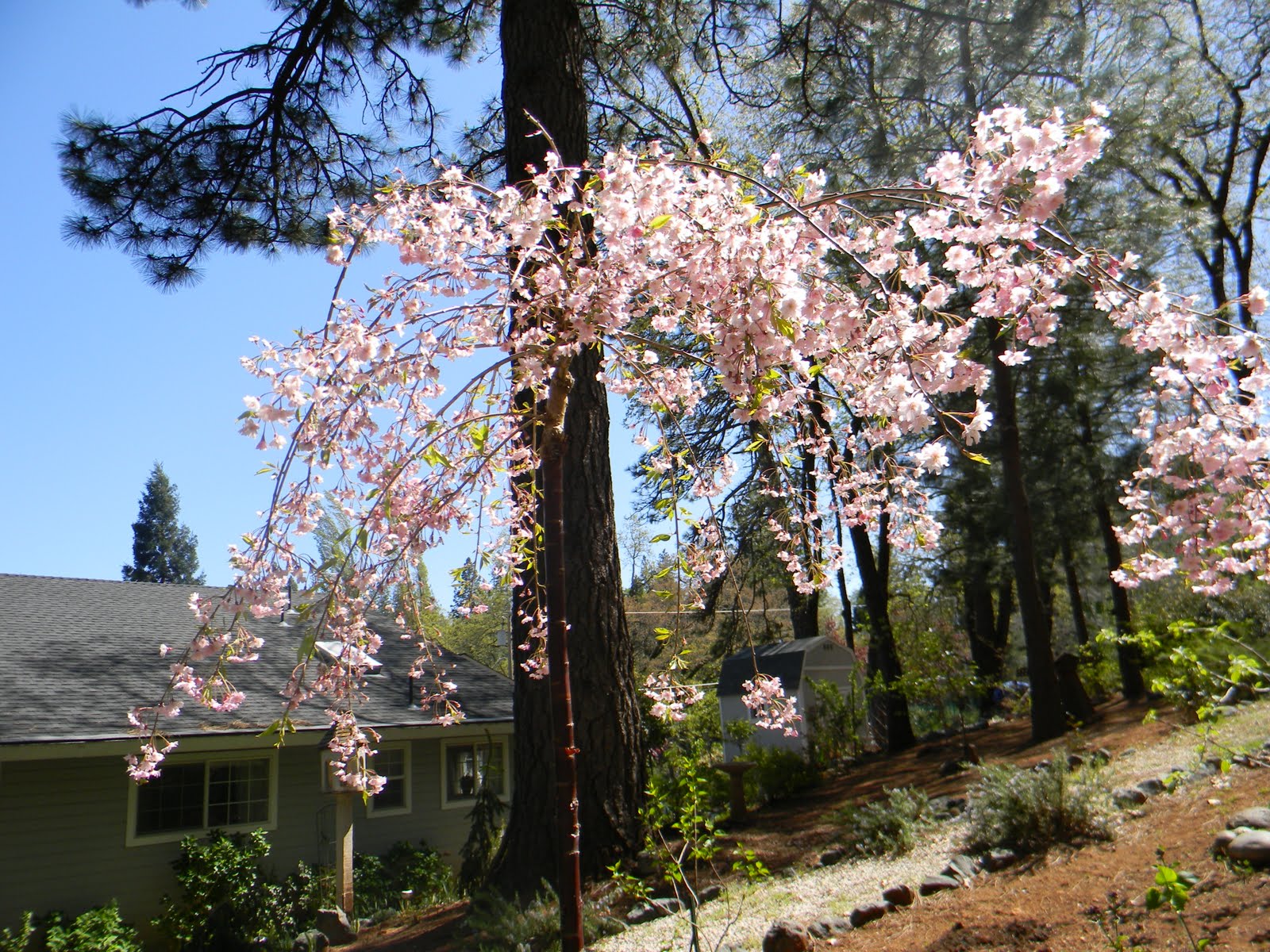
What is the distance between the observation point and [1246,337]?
241cm

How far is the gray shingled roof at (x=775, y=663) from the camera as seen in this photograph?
579 inches

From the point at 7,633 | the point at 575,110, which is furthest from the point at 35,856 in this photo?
the point at 575,110

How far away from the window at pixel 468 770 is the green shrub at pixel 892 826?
21.0 feet

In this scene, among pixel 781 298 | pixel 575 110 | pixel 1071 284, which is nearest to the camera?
pixel 781 298

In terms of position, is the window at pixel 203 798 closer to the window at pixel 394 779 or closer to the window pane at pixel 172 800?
the window pane at pixel 172 800

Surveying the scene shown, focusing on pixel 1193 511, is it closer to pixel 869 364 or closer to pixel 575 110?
pixel 869 364

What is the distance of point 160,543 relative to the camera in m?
43.2

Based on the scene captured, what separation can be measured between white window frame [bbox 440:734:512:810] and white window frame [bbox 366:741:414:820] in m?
0.50

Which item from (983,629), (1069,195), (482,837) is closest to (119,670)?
(482,837)

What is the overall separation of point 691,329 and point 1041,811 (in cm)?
341

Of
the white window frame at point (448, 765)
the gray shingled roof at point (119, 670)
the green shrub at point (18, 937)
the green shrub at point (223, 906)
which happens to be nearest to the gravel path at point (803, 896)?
the gray shingled roof at point (119, 670)

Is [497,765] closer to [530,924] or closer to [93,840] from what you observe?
[93,840]

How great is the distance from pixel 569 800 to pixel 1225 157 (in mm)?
13867

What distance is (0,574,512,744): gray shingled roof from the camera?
804 cm
